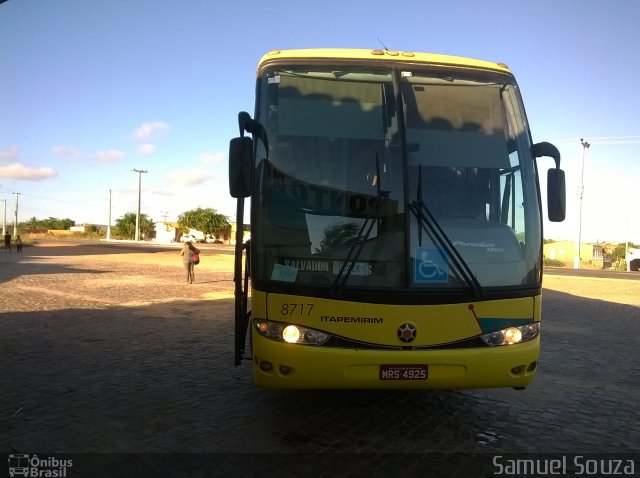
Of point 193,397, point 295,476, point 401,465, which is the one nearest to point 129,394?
point 193,397

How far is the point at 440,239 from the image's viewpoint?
3.94 meters

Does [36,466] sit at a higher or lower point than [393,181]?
lower

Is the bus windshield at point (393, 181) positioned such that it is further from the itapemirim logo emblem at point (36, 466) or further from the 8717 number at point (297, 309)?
the itapemirim logo emblem at point (36, 466)

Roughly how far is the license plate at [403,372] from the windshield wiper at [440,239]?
0.74 m

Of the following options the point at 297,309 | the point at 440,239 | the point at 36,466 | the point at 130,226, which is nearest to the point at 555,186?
the point at 440,239

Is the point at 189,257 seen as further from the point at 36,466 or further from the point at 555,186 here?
the point at 555,186

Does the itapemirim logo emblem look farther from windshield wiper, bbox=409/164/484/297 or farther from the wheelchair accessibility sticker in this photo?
windshield wiper, bbox=409/164/484/297

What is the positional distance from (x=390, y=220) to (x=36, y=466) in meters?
3.17

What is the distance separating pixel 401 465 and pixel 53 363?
4903mm

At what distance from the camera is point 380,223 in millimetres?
3953

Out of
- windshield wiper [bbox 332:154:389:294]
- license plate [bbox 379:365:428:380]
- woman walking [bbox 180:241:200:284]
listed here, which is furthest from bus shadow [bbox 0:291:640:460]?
woman walking [bbox 180:241:200:284]

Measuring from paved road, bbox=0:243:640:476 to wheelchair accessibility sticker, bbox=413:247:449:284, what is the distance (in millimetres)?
1368

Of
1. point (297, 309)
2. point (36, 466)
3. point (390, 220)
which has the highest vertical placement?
point (390, 220)

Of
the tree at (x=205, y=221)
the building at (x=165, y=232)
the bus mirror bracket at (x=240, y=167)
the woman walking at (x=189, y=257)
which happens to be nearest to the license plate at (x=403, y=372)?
the bus mirror bracket at (x=240, y=167)
